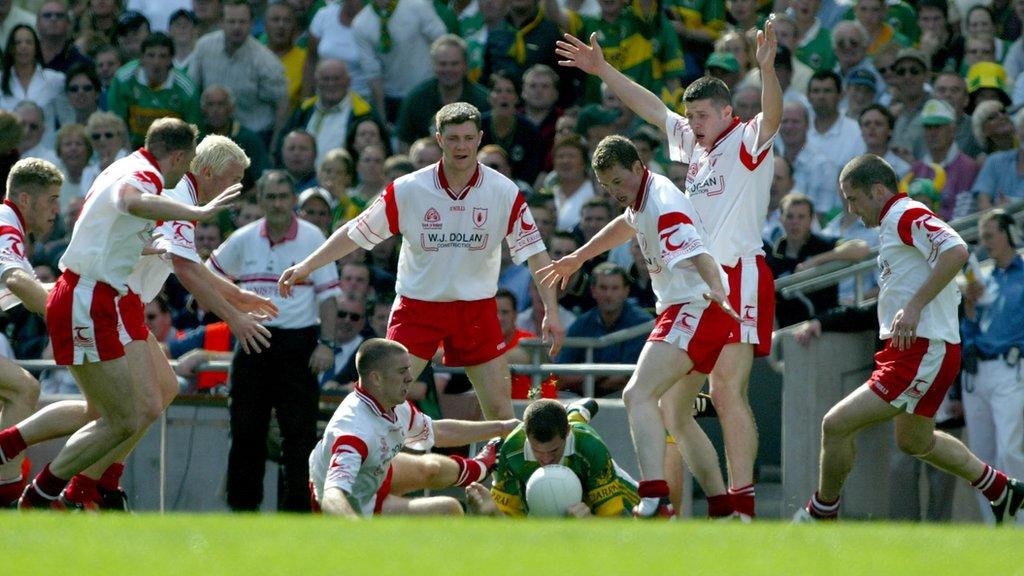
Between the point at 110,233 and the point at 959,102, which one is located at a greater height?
the point at 959,102

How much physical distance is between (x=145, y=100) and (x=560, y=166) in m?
4.88

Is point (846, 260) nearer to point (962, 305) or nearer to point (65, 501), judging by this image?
A: point (962, 305)

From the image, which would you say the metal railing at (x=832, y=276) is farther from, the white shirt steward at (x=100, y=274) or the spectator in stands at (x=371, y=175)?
the white shirt steward at (x=100, y=274)

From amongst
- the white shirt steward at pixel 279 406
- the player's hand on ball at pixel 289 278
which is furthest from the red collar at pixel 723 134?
the white shirt steward at pixel 279 406

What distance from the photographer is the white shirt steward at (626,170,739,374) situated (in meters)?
9.83

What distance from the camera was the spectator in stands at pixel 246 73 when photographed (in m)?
17.7

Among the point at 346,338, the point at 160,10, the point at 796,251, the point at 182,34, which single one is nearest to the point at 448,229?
the point at 346,338

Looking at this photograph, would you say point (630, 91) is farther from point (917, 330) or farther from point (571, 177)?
point (571, 177)

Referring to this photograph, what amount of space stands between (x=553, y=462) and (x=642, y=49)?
712cm

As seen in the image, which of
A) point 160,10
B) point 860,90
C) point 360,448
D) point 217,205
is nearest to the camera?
point 360,448

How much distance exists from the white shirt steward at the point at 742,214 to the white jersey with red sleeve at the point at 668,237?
0.83 feet

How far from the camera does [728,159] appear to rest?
1054 cm

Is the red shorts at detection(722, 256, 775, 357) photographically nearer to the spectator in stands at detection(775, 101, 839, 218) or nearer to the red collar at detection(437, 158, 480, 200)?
the red collar at detection(437, 158, 480, 200)

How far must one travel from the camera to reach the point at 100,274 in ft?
33.2
